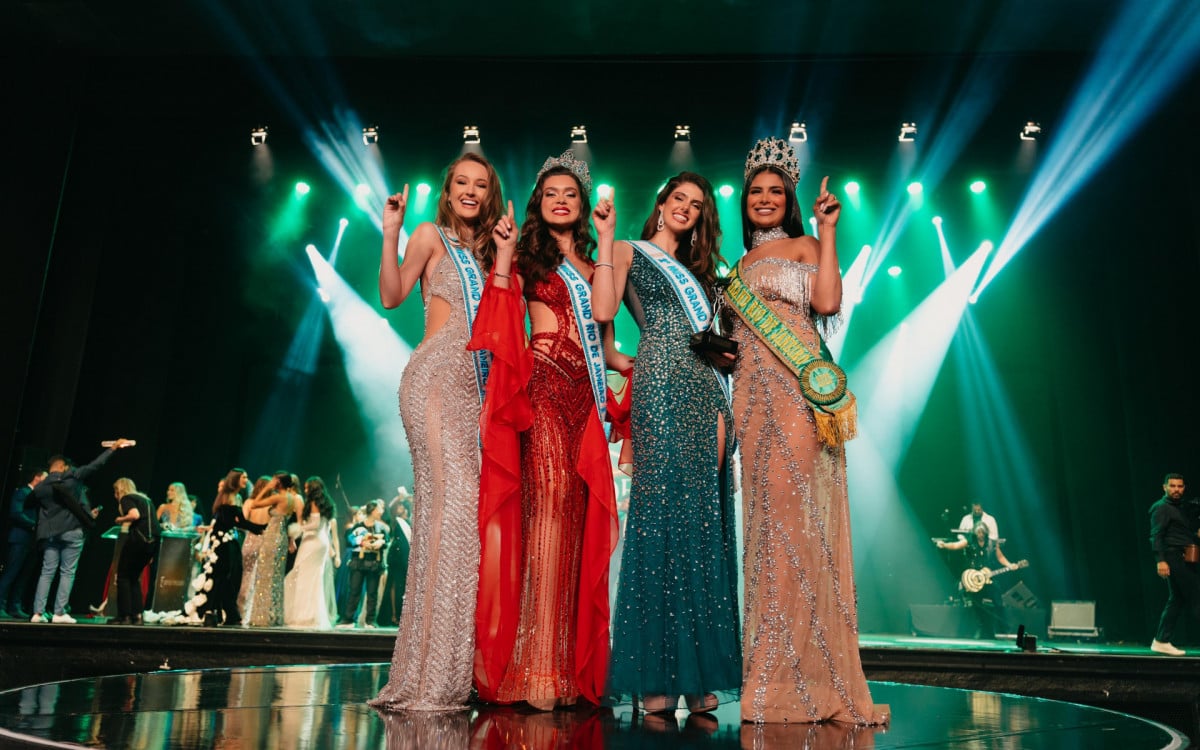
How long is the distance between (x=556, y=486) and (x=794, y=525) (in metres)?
0.67

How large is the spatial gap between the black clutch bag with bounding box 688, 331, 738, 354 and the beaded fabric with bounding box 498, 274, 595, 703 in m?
0.35

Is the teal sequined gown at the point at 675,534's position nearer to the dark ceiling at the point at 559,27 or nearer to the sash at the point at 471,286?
the sash at the point at 471,286

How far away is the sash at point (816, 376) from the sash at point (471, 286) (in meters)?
0.78

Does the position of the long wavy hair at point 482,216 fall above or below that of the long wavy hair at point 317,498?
above

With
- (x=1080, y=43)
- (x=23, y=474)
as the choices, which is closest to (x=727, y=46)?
(x=1080, y=43)

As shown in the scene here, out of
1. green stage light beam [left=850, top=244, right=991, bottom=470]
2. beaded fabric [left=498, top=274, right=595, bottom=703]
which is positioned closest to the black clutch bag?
beaded fabric [left=498, top=274, right=595, bottom=703]

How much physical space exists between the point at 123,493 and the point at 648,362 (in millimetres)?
7206

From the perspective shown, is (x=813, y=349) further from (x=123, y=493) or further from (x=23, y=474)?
(x=23, y=474)

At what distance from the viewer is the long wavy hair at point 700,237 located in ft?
9.19

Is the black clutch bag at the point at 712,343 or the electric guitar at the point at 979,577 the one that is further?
the electric guitar at the point at 979,577

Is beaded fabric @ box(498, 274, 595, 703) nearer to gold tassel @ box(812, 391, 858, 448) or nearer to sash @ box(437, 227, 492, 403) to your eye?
sash @ box(437, 227, 492, 403)

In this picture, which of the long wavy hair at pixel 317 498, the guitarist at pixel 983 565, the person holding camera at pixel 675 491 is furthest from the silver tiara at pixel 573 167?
the guitarist at pixel 983 565

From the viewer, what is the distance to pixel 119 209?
450 inches

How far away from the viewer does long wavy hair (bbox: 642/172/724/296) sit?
280 cm
